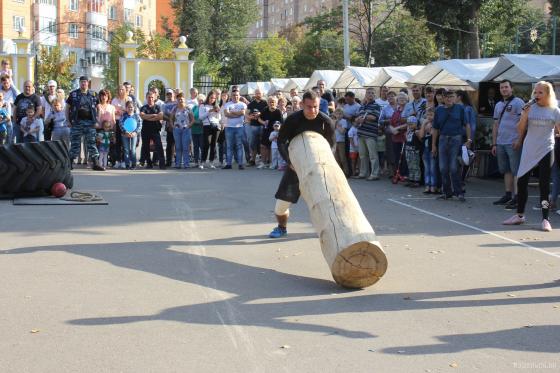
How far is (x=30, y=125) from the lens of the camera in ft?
59.9

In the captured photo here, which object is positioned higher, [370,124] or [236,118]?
[236,118]

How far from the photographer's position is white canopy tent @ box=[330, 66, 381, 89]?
30.6m

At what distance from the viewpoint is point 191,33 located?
72.3 m

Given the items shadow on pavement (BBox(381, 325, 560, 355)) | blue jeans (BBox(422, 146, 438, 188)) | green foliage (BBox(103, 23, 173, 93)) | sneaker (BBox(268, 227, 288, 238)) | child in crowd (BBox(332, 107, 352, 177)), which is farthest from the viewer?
green foliage (BBox(103, 23, 173, 93))

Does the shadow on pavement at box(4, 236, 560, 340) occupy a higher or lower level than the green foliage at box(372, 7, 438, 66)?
lower

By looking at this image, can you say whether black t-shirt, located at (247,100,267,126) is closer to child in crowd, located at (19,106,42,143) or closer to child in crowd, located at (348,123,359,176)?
child in crowd, located at (348,123,359,176)

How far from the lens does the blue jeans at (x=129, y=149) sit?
64.7ft

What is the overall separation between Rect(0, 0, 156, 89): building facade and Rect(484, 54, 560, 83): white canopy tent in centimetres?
5825

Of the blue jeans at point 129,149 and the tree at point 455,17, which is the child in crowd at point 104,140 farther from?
the tree at point 455,17

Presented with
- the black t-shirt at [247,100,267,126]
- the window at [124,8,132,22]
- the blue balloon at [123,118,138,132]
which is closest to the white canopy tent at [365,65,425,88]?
the black t-shirt at [247,100,267,126]

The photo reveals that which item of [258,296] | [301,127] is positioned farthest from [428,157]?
[258,296]

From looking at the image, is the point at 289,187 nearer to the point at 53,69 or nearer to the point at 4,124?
the point at 4,124

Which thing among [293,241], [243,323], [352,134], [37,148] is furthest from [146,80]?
[243,323]

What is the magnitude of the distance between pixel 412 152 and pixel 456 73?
17.0 feet
